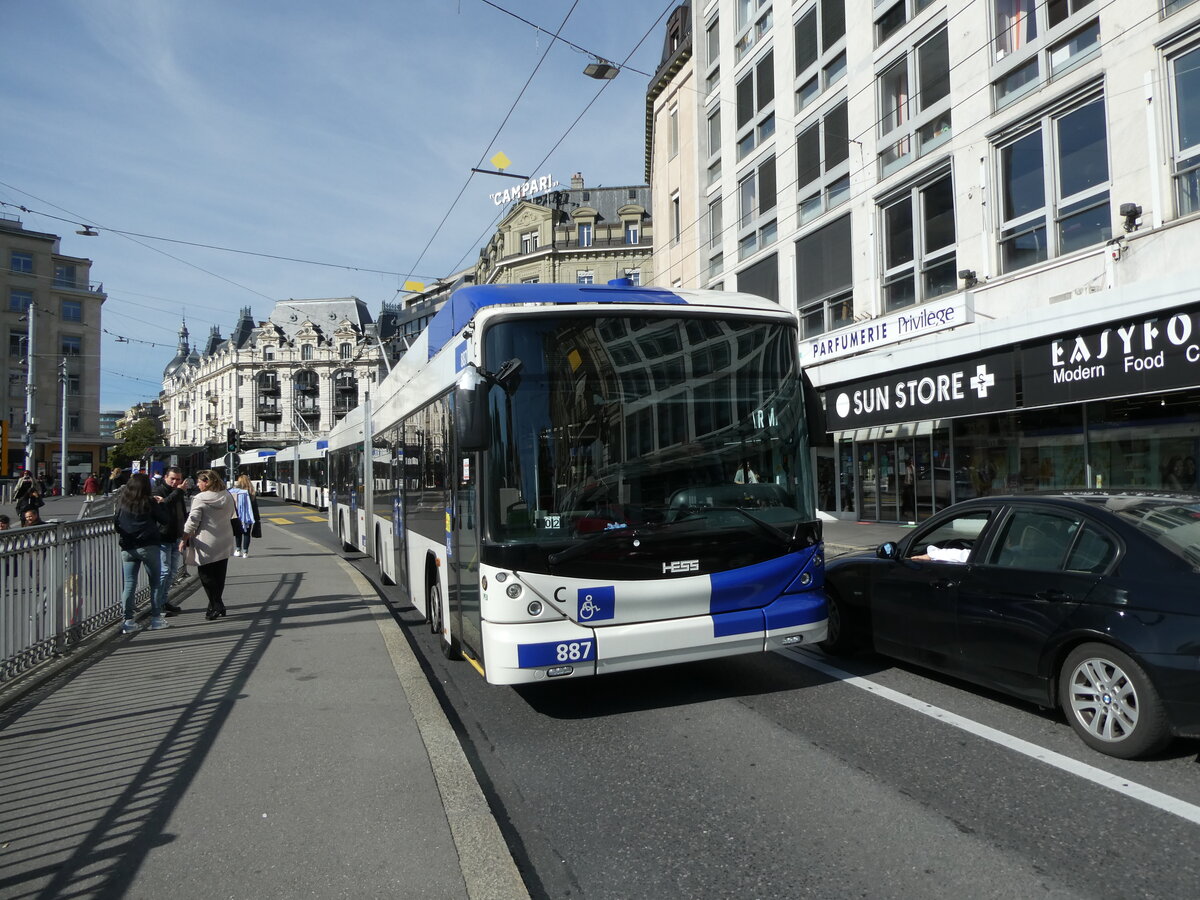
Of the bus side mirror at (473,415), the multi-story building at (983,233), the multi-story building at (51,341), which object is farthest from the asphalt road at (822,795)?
the multi-story building at (51,341)

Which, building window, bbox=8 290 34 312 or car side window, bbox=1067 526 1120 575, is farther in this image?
building window, bbox=8 290 34 312

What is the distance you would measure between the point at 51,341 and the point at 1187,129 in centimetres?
7773

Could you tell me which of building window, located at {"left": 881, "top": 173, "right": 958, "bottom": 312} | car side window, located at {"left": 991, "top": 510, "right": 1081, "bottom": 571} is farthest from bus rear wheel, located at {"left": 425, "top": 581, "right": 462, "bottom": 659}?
building window, located at {"left": 881, "top": 173, "right": 958, "bottom": 312}

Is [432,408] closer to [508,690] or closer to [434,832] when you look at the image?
[508,690]

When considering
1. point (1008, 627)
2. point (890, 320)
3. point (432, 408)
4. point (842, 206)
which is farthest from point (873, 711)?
point (842, 206)

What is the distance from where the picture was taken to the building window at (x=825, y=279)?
2019 centimetres

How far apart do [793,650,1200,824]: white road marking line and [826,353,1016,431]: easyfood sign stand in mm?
9908

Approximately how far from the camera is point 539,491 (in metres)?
5.09

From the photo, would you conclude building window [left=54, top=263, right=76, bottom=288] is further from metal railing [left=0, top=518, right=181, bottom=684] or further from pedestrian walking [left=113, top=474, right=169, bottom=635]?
pedestrian walking [left=113, top=474, right=169, bottom=635]

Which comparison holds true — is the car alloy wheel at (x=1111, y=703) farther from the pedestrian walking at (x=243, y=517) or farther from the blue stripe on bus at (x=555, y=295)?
the pedestrian walking at (x=243, y=517)

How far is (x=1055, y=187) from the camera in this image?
14227mm

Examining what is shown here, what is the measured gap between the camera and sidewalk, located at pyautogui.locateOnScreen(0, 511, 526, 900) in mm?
3289

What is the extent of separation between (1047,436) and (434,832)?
15.0 metres

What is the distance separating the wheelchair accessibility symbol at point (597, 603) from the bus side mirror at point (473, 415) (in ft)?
3.53
